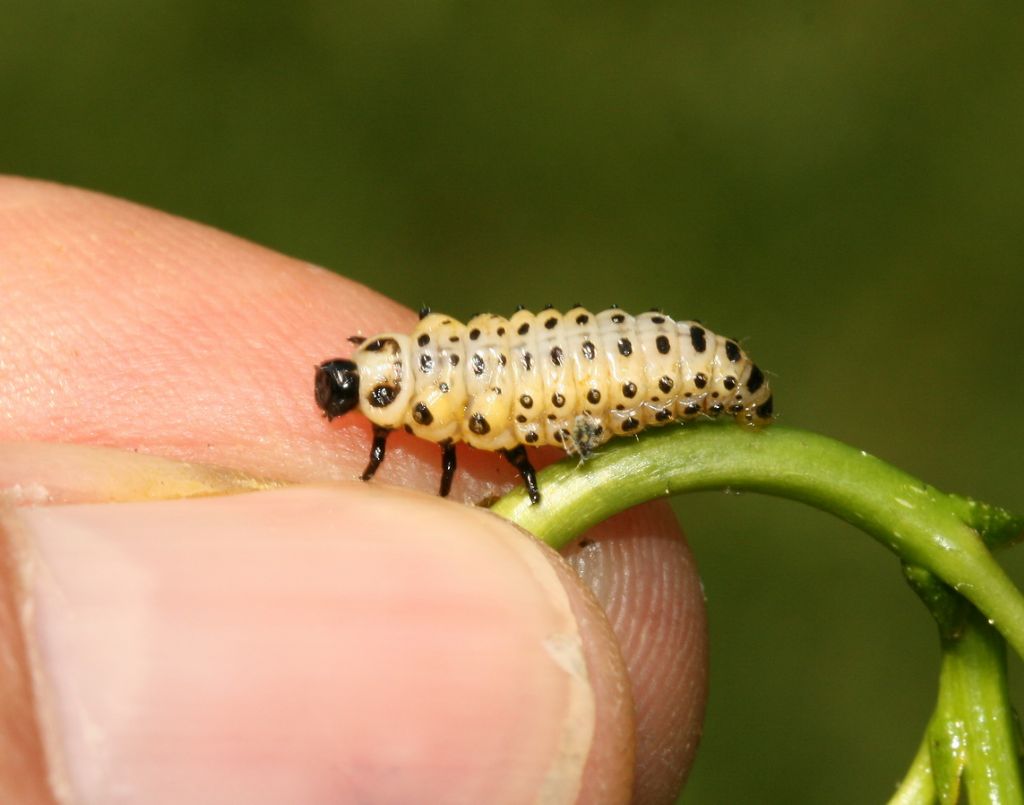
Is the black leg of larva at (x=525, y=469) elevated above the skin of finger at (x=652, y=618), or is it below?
above

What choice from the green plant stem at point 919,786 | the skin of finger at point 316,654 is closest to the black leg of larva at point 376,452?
the skin of finger at point 316,654

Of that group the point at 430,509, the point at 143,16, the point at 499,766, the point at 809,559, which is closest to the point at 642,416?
the point at 430,509

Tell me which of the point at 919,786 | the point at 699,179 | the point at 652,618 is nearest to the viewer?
the point at 919,786

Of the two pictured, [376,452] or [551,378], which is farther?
[376,452]

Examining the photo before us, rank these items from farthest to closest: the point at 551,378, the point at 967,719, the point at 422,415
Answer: the point at 422,415
the point at 551,378
the point at 967,719

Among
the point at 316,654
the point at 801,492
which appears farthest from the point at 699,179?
the point at 316,654

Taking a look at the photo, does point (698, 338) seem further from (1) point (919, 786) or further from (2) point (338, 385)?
(1) point (919, 786)

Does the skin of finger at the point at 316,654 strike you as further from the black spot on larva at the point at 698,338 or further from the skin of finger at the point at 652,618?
the skin of finger at the point at 652,618
